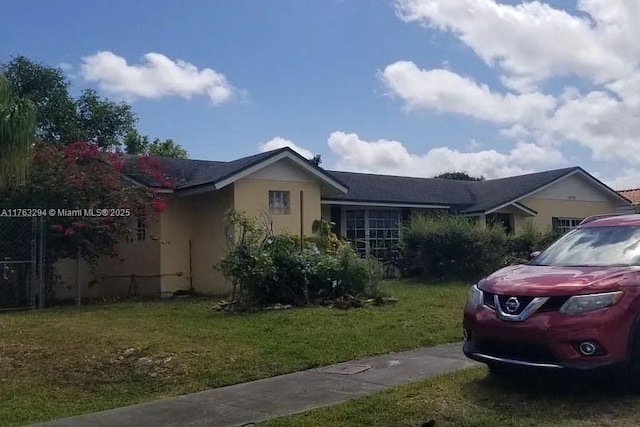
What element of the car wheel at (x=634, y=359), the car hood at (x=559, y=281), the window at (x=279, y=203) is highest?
the window at (x=279, y=203)

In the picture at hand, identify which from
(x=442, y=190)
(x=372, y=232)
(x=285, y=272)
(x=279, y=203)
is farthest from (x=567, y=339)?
(x=442, y=190)

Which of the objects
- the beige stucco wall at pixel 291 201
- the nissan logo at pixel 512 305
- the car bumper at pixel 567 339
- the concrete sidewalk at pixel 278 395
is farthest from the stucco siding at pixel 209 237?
the car bumper at pixel 567 339

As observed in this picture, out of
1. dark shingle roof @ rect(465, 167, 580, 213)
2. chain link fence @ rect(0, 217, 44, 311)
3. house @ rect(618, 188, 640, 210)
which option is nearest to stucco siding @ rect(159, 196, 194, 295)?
chain link fence @ rect(0, 217, 44, 311)

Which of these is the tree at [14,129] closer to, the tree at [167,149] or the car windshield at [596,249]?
the car windshield at [596,249]

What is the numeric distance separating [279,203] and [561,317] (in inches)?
517

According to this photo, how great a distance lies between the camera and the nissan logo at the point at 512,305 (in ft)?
20.6

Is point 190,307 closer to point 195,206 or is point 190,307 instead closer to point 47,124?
point 195,206

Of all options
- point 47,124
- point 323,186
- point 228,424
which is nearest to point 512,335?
point 228,424

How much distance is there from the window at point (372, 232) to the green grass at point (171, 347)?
31.7ft

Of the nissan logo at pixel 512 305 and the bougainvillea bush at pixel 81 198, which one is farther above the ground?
the bougainvillea bush at pixel 81 198

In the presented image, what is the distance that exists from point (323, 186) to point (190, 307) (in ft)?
22.0

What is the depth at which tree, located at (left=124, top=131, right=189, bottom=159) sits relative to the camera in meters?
38.1

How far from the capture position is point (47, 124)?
33.6 m

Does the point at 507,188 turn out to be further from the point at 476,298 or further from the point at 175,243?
the point at 476,298
